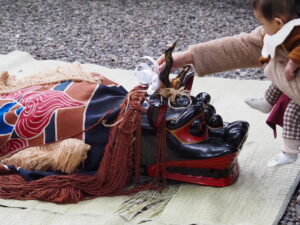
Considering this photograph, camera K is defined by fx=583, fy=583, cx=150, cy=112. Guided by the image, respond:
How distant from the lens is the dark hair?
1798mm

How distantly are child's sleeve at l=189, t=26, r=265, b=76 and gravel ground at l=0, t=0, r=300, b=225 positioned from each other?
127 centimetres

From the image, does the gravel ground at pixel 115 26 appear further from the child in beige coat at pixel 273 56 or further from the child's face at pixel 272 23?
the child's face at pixel 272 23

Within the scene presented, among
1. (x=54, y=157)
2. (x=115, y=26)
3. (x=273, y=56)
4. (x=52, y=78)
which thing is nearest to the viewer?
(x=273, y=56)

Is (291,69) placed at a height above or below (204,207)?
above

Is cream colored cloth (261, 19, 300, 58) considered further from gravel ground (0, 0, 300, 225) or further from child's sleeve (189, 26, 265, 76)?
gravel ground (0, 0, 300, 225)

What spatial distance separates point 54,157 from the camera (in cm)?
211

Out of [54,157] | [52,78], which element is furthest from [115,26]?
[54,157]

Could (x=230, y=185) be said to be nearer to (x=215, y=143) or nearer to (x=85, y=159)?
(x=215, y=143)

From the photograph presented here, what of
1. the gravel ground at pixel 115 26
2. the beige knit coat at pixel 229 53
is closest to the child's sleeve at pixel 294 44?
the beige knit coat at pixel 229 53

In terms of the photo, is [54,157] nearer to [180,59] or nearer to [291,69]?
[180,59]

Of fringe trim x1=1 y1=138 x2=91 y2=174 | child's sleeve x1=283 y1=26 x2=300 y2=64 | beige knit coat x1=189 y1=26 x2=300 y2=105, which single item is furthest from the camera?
beige knit coat x1=189 y1=26 x2=300 y2=105

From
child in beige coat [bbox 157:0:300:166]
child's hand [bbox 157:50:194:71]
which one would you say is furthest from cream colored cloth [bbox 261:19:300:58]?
child's hand [bbox 157:50:194:71]

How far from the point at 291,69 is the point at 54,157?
0.89 metres

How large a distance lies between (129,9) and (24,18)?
92 cm
